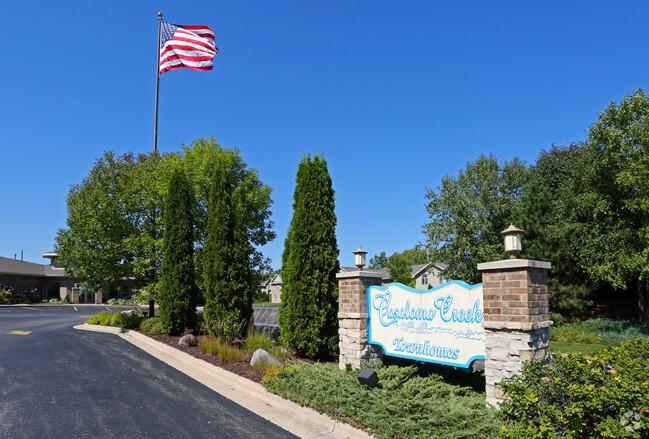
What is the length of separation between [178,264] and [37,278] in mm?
37189

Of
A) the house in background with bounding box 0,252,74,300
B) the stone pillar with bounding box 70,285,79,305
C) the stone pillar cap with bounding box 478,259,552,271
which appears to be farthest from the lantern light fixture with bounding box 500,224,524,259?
the stone pillar with bounding box 70,285,79,305

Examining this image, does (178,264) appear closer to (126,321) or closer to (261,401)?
(126,321)

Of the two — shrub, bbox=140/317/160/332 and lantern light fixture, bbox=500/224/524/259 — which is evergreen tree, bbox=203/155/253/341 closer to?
shrub, bbox=140/317/160/332

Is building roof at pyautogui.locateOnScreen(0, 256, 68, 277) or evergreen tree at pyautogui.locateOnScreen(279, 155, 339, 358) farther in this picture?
building roof at pyautogui.locateOnScreen(0, 256, 68, 277)

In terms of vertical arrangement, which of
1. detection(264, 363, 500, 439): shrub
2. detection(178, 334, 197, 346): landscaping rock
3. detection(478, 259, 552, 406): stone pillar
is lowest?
detection(178, 334, 197, 346): landscaping rock

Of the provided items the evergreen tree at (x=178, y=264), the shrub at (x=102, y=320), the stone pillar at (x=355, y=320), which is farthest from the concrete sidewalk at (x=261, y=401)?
the shrub at (x=102, y=320)

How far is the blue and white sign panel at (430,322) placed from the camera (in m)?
6.49

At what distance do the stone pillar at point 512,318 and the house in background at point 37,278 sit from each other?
42.8 meters

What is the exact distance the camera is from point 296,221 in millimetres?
10477

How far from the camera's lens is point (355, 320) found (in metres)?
8.63

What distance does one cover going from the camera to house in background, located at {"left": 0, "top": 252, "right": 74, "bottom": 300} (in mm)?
38906

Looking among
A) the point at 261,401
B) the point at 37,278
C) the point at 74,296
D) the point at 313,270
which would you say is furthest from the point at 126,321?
the point at 37,278

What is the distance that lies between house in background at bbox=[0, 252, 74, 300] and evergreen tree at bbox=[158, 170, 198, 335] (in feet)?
102

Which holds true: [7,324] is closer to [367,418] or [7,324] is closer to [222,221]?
[222,221]
